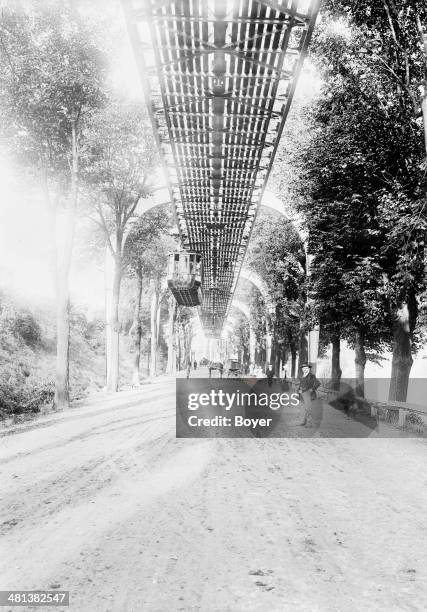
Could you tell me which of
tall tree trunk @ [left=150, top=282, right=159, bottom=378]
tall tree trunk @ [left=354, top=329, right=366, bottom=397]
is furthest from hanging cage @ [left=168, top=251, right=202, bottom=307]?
tall tree trunk @ [left=150, top=282, right=159, bottom=378]

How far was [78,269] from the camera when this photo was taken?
34156mm

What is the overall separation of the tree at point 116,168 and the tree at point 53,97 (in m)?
0.92

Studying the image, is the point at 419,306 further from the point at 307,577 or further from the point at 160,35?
the point at 307,577

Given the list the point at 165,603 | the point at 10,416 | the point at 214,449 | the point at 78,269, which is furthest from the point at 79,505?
the point at 78,269

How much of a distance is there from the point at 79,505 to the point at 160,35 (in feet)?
24.5

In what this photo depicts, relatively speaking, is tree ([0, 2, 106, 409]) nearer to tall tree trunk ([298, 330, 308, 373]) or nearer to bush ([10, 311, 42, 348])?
bush ([10, 311, 42, 348])

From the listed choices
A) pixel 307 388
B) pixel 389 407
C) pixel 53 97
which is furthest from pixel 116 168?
pixel 389 407

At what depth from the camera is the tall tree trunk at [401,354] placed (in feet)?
55.4

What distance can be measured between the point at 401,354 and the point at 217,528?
1337 cm

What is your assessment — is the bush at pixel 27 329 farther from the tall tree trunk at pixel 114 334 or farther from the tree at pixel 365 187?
the tree at pixel 365 187

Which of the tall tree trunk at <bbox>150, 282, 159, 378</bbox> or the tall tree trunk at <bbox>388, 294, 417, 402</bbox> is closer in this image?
the tall tree trunk at <bbox>388, 294, 417, 402</bbox>

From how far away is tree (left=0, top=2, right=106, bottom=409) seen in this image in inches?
648

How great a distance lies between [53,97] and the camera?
17.7 m

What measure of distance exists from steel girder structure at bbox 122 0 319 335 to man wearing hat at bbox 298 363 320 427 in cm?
567
